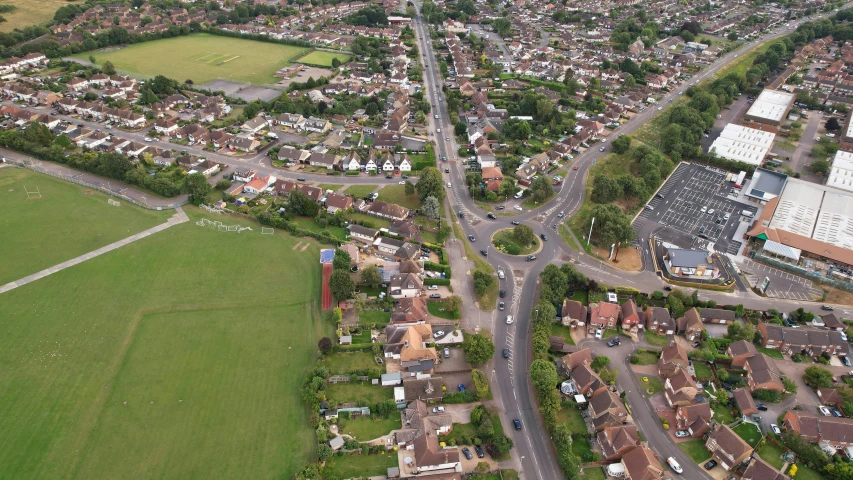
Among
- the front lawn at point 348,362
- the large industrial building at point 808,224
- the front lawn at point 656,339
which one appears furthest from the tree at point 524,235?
the large industrial building at point 808,224

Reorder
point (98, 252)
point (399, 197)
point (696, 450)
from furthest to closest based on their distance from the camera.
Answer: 1. point (399, 197)
2. point (98, 252)
3. point (696, 450)

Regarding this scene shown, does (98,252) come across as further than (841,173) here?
No

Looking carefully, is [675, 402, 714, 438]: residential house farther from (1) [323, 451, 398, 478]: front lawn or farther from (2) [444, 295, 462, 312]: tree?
(1) [323, 451, 398, 478]: front lawn

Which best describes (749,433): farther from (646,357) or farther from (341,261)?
(341,261)

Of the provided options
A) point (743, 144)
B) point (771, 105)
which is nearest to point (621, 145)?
point (743, 144)

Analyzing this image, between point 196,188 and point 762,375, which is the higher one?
point 196,188

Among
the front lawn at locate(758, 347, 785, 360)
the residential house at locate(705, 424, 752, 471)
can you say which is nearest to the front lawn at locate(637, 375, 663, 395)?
the residential house at locate(705, 424, 752, 471)

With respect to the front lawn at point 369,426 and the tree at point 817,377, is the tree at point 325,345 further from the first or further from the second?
the tree at point 817,377
